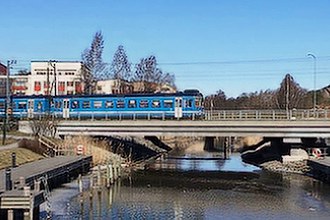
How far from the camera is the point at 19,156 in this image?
4419 cm

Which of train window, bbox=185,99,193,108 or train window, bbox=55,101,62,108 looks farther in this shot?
train window, bbox=55,101,62,108

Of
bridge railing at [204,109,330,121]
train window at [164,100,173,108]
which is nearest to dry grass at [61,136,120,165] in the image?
train window at [164,100,173,108]

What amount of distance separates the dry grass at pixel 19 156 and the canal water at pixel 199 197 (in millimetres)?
4394

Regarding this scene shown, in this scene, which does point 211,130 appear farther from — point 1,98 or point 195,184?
point 1,98

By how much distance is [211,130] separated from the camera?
2174 inches

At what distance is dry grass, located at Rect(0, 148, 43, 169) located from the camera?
4066 cm

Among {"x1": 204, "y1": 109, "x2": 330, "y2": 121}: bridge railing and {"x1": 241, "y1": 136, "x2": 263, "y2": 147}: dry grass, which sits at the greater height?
{"x1": 204, "y1": 109, "x2": 330, "y2": 121}: bridge railing

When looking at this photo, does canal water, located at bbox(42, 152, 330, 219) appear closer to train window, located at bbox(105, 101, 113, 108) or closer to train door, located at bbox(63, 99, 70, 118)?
train window, located at bbox(105, 101, 113, 108)

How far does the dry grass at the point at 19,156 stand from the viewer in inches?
1601

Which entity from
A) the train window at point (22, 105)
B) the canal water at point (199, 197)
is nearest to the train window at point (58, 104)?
the train window at point (22, 105)

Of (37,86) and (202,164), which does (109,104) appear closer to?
(202,164)

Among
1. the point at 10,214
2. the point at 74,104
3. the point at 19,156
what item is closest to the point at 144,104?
the point at 74,104

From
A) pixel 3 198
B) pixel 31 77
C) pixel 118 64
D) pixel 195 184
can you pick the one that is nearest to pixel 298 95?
pixel 118 64

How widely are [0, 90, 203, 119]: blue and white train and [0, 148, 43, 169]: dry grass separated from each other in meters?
17.9
